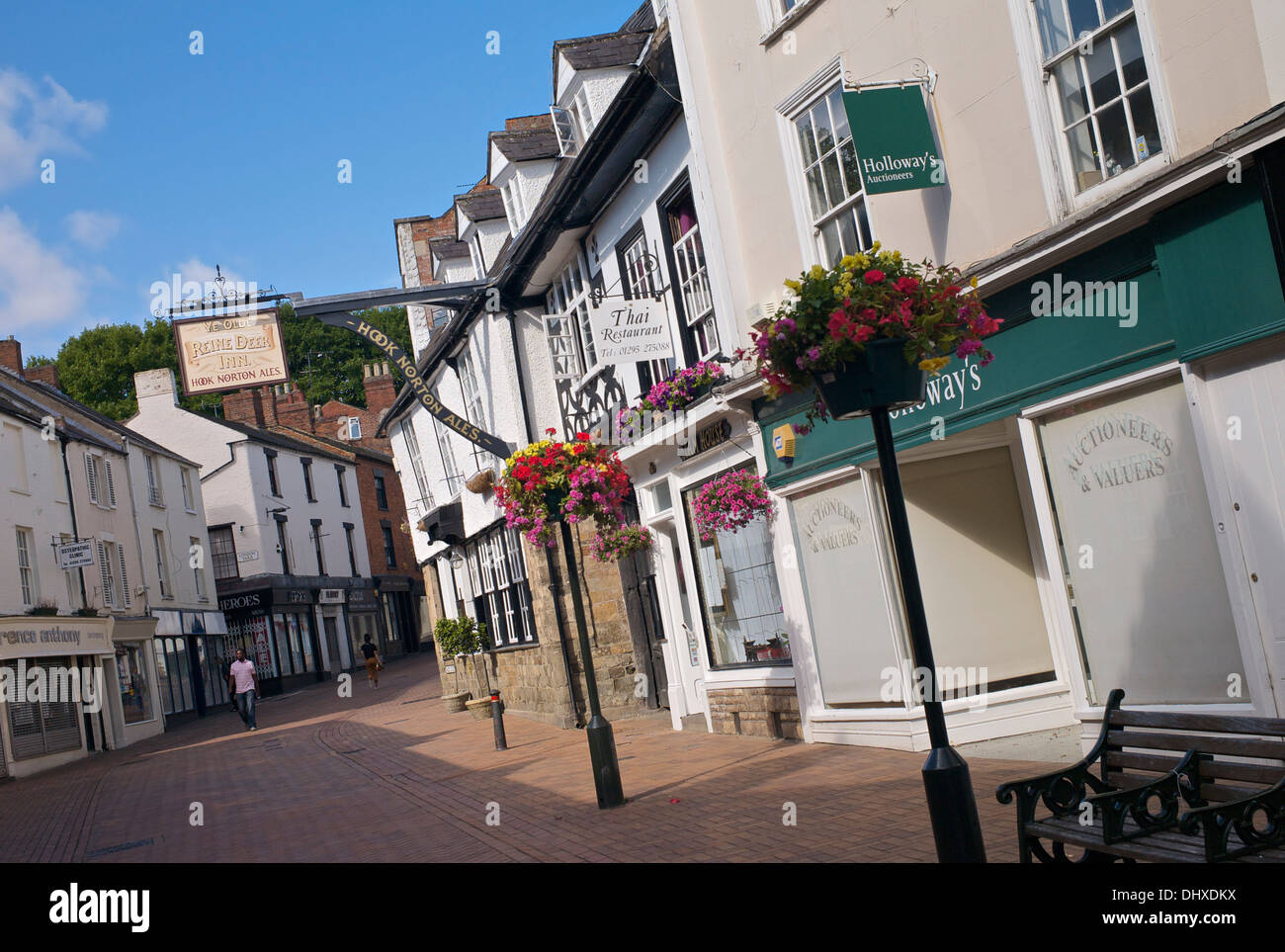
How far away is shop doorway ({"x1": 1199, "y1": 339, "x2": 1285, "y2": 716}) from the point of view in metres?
6.93

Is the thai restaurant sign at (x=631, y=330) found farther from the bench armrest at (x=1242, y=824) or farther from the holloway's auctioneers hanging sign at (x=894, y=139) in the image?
the bench armrest at (x=1242, y=824)

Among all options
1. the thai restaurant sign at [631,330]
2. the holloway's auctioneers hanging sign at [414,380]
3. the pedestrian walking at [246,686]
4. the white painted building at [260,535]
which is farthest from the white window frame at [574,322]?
the white painted building at [260,535]

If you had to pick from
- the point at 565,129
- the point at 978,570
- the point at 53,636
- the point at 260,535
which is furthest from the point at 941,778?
the point at 260,535

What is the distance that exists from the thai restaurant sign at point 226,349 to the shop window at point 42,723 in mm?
10786

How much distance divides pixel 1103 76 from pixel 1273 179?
68.6 inches

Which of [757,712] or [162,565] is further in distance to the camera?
[162,565]

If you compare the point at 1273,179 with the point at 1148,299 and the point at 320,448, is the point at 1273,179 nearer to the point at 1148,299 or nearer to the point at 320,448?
the point at 1148,299

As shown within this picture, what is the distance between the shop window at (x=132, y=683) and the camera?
3228 centimetres

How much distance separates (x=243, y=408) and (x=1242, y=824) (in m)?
50.1

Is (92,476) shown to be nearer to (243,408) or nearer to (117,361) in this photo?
(243,408)

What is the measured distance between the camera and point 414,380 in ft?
66.8

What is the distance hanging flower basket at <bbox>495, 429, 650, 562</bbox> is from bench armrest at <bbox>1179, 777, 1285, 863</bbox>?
709cm
